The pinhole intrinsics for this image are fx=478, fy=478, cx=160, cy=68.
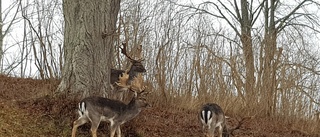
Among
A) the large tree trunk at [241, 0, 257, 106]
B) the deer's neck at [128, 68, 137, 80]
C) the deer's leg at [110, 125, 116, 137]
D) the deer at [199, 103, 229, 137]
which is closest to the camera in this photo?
the deer's leg at [110, 125, 116, 137]

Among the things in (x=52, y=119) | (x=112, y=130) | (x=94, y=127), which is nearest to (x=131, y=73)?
(x=52, y=119)

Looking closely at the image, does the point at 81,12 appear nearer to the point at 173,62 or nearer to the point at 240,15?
the point at 173,62

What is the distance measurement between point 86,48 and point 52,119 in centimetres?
151

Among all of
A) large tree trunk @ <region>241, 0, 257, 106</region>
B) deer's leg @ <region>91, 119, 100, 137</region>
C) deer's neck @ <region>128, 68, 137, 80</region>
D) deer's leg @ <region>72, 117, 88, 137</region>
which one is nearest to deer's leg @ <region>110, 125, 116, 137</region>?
deer's leg @ <region>91, 119, 100, 137</region>

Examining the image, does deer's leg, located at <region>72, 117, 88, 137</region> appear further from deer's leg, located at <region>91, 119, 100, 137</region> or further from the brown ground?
the brown ground

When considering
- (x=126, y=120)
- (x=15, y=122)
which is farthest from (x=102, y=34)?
(x=15, y=122)

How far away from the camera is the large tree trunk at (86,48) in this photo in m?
9.20

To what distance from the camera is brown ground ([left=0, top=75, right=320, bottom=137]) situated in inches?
333

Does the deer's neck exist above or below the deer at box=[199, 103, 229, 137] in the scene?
above

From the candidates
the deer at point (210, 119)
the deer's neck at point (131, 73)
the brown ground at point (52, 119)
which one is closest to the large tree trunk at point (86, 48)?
the brown ground at point (52, 119)

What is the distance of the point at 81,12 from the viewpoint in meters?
9.36

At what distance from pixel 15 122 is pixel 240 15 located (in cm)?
1726

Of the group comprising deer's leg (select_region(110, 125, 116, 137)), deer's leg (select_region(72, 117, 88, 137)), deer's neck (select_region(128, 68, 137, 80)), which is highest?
deer's neck (select_region(128, 68, 137, 80))

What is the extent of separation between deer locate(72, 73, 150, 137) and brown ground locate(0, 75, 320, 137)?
0.48 metres
